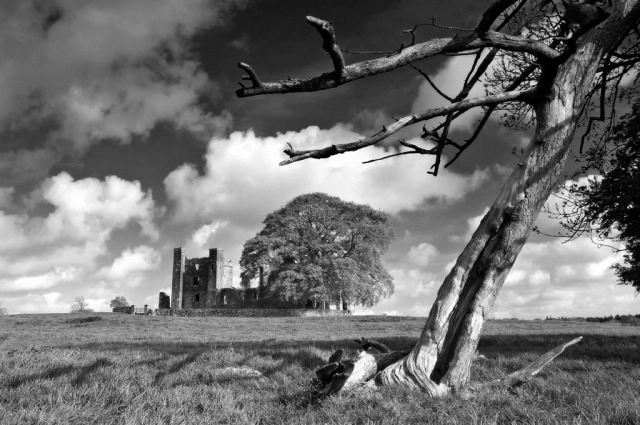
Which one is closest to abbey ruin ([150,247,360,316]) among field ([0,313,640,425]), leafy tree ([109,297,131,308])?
leafy tree ([109,297,131,308])

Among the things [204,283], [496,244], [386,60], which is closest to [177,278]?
[204,283]

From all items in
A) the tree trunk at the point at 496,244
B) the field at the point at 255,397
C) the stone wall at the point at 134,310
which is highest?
the tree trunk at the point at 496,244

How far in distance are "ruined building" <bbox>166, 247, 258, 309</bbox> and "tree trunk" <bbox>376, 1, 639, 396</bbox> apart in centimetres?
5827

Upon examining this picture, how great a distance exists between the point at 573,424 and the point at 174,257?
228 feet

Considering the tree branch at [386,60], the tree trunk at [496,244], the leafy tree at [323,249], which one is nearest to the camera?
the tree branch at [386,60]

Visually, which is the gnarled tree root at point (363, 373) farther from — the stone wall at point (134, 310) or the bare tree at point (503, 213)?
the stone wall at point (134, 310)

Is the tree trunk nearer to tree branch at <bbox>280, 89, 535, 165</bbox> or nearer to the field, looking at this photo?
the field

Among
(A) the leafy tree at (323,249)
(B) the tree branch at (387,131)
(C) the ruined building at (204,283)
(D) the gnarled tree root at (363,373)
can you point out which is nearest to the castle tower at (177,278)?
(C) the ruined building at (204,283)

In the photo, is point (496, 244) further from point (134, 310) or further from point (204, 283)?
point (134, 310)

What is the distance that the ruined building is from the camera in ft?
210

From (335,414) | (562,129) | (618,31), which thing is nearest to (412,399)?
(335,414)

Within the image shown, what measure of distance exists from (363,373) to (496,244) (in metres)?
2.59

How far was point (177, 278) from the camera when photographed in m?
67.2

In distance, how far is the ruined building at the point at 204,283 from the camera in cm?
6412
